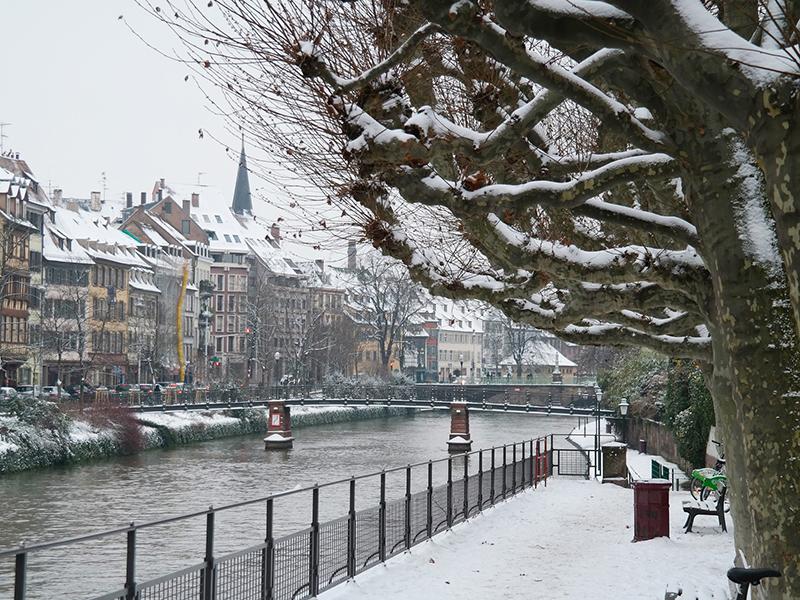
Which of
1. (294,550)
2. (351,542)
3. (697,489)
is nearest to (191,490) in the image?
(697,489)

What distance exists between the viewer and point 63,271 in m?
81.0

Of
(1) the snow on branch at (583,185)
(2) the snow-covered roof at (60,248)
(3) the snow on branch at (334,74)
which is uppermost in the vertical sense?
(2) the snow-covered roof at (60,248)

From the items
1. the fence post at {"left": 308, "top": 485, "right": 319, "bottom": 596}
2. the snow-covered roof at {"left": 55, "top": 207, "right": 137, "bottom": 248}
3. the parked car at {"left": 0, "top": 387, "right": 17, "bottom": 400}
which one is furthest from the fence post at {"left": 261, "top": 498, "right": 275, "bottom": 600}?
the snow-covered roof at {"left": 55, "top": 207, "right": 137, "bottom": 248}

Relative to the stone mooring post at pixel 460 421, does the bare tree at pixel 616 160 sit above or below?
above

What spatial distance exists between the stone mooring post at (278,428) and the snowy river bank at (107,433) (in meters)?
3.29

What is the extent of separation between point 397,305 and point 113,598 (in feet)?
257

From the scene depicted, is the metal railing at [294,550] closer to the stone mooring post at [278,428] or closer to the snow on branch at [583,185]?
the snow on branch at [583,185]

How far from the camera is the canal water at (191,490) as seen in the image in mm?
9734

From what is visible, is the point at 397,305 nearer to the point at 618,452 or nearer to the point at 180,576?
the point at 618,452

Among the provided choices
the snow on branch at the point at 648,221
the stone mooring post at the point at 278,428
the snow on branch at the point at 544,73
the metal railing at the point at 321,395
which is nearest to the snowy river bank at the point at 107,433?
the metal railing at the point at 321,395

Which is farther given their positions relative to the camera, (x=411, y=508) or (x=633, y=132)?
(x=411, y=508)

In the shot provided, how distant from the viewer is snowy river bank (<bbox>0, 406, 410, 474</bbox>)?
4475cm

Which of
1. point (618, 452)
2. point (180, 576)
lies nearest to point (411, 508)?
point (180, 576)

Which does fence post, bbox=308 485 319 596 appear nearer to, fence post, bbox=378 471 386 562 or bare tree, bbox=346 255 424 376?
fence post, bbox=378 471 386 562
